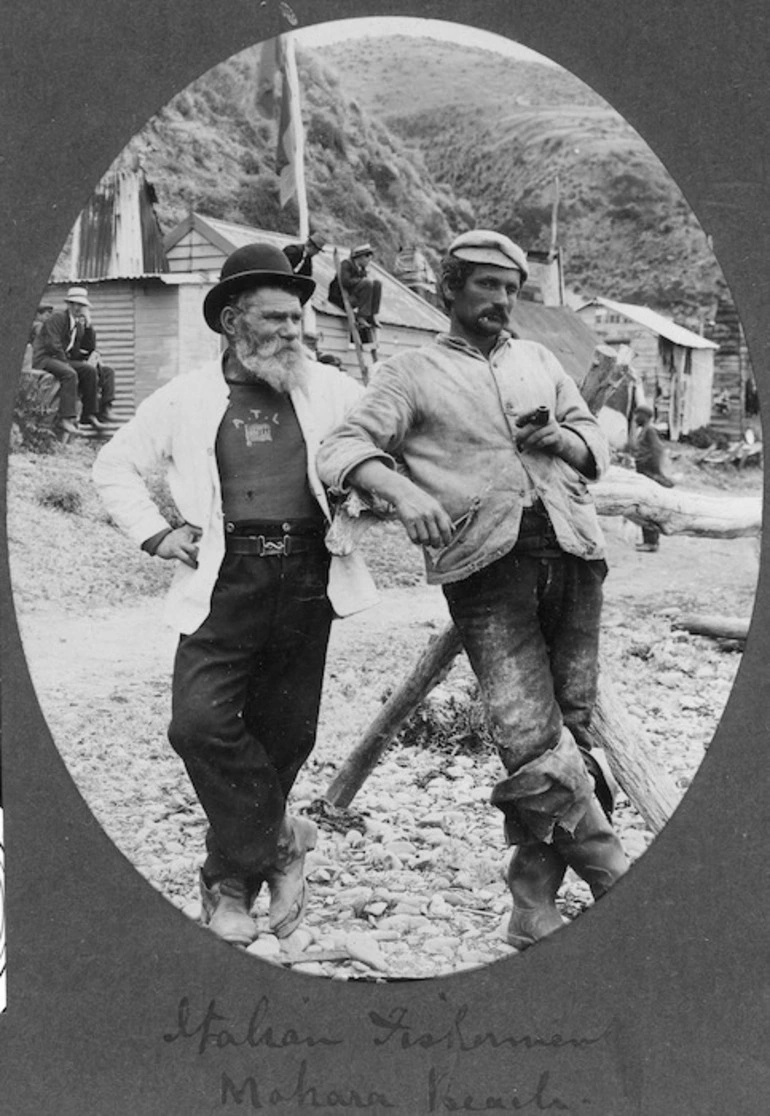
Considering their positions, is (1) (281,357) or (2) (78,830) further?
(2) (78,830)

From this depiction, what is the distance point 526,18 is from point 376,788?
1.95m

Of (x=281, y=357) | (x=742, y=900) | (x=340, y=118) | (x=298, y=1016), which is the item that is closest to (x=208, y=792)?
(x=298, y=1016)

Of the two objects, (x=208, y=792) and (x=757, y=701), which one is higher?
(x=757, y=701)

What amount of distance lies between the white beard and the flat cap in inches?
17.9

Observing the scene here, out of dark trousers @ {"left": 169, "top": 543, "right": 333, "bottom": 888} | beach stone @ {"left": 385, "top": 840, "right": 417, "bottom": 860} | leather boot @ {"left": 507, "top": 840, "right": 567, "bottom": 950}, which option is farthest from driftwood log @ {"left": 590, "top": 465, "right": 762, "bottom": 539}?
beach stone @ {"left": 385, "top": 840, "right": 417, "bottom": 860}

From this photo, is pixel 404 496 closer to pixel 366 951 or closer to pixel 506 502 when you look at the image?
pixel 506 502

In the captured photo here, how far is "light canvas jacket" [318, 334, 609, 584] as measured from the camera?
3.31m

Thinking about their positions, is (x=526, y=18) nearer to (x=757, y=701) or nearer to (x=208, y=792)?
(x=757, y=701)

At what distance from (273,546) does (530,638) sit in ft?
2.22

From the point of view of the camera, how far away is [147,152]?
335 centimetres

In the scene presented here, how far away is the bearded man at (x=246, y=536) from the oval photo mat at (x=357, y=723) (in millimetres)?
61

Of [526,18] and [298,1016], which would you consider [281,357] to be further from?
[298,1016]

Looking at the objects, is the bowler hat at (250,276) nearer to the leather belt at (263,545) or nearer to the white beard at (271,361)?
the white beard at (271,361)

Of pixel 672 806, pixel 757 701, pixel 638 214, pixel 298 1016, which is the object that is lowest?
pixel 298 1016
